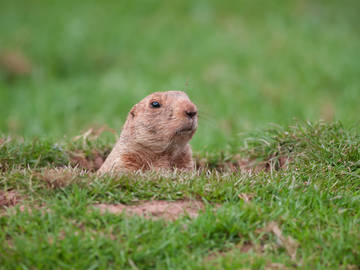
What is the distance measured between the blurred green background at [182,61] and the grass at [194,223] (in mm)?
2872

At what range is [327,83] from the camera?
396 inches

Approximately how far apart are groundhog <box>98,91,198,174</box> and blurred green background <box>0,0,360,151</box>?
223 cm

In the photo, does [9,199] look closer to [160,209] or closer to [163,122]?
[160,209]

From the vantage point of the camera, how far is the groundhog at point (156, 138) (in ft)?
13.7

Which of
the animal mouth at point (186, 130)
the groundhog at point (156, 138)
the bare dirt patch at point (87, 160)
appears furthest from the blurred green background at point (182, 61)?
the animal mouth at point (186, 130)

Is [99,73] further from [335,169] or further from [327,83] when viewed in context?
[335,169]

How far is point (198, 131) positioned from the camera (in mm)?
7754

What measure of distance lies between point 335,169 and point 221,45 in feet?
25.8

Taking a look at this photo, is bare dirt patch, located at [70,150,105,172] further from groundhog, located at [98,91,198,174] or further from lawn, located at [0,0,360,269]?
groundhog, located at [98,91,198,174]

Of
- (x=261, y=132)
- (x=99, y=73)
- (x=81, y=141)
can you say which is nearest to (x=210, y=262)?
(x=261, y=132)

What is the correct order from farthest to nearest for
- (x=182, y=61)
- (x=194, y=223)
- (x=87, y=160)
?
(x=182, y=61)
(x=87, y=160)
(x=194, y=223)

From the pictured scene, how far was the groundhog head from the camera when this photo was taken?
4.10 metres

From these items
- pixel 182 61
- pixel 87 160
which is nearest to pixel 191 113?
pixel 87 160

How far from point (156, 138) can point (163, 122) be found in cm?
17
